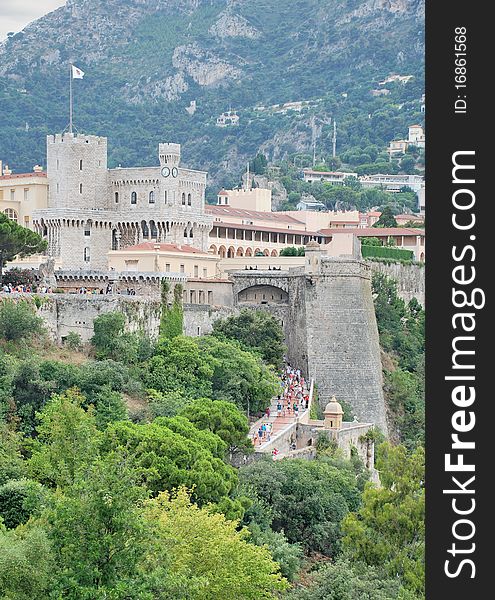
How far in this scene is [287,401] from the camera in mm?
59906

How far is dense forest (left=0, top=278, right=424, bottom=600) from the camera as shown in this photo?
84.2 ft

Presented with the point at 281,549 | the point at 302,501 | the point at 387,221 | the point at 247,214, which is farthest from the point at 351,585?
the point at 387,221

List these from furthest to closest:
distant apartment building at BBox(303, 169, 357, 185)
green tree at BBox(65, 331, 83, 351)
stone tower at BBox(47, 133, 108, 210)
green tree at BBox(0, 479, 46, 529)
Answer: distant apartment building at BBox(303, 169, 357, 185)
stone tower at BBox(47, 133, 108, 210)
green tree at BBox(65, 331, 83, 351)
green tree at BBox(0, 479, 46, 529)

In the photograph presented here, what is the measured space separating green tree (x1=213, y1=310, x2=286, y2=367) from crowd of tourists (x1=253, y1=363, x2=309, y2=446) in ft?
3.10

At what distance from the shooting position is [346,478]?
4756cm

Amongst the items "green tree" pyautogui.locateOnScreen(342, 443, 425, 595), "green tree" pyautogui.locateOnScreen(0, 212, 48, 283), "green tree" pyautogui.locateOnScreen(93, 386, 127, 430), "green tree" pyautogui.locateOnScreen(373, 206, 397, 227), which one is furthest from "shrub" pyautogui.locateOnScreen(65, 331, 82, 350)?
"green tree" pyautogui.locateOnScreen(373, 206, 397, 227)

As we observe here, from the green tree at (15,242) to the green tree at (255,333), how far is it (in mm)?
8434

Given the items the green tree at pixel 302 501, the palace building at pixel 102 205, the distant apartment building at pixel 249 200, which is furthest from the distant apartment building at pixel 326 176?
the green tree at pixel 302 501

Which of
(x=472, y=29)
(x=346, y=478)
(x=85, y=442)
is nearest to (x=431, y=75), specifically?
(x=472, y=29)

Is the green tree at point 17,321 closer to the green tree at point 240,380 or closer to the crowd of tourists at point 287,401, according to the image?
the green tree at point 240,380

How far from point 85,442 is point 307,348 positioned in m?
30.7

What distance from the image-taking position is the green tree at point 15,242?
5819 cm

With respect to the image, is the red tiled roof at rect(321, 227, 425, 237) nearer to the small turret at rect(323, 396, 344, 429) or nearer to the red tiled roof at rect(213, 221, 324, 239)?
the red tiled roof at rect(213, 221, 324, 239)

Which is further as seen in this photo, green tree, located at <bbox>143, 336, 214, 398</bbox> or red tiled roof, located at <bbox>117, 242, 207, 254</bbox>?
red tiled roof, located at <bbox>117, 242, 207, 254</bbox>
